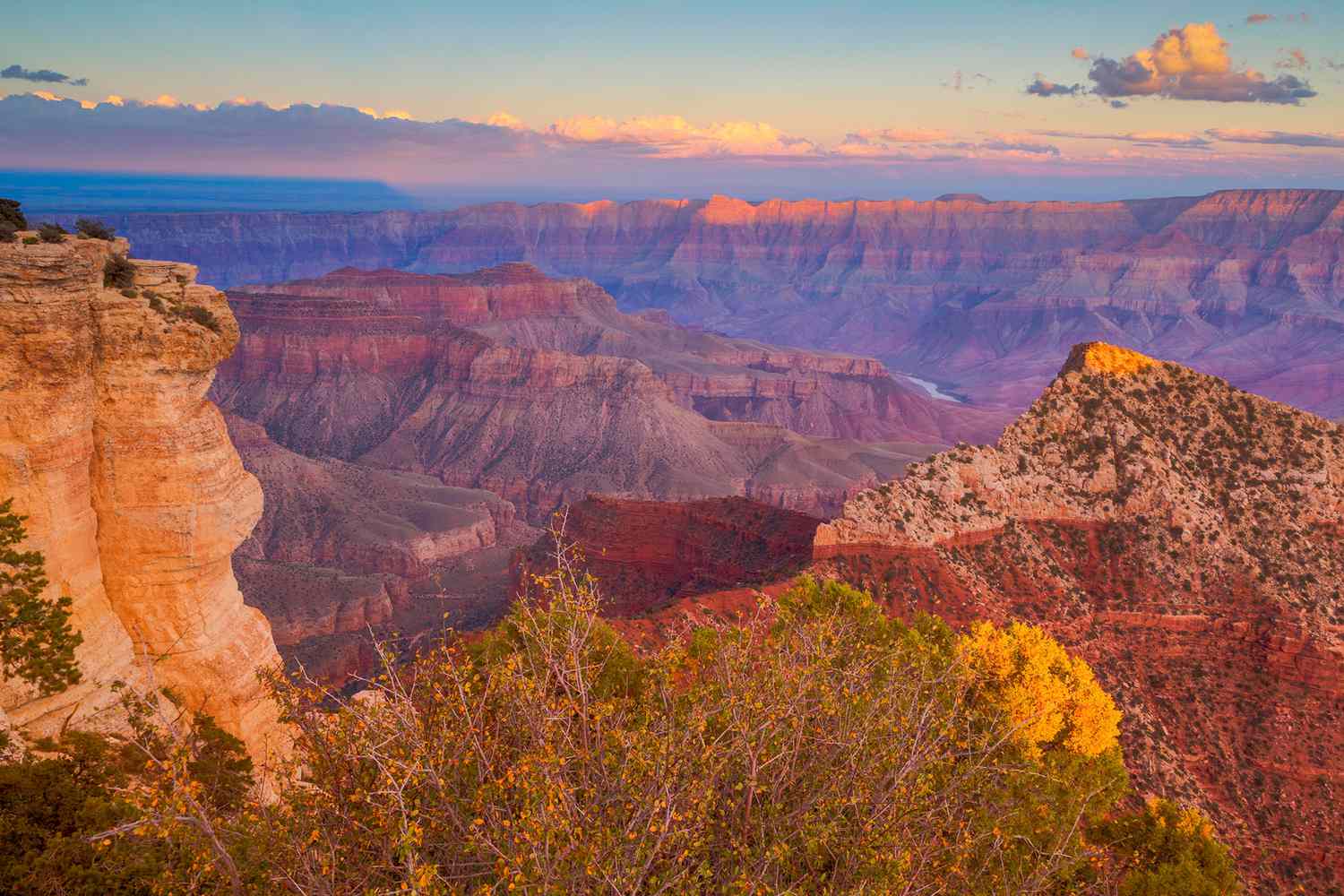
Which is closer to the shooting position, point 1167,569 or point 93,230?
point 93,230

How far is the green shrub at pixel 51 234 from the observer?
2224cm

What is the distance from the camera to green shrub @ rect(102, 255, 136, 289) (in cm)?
2261

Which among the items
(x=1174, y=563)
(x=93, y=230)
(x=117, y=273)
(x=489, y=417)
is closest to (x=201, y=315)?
(x=117, y=273)

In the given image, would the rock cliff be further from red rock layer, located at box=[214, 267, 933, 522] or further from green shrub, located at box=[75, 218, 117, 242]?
red rock layer, located at box=[214, 267, 933, 522]

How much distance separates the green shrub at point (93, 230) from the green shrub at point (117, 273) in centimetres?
280

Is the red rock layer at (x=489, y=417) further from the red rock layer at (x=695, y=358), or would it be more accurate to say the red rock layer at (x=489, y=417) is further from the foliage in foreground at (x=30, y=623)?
the foliage in foreground at (x=30, y=623)

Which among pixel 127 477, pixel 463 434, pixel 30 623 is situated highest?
pixel 127 477

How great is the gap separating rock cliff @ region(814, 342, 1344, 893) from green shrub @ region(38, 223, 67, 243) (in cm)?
3055

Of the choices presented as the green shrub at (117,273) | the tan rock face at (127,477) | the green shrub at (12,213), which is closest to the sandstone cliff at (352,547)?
the tan rock face at (127,477)

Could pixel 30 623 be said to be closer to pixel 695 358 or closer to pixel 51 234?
pixel 51 234

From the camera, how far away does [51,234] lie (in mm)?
22875

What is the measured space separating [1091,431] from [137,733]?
4293 cm

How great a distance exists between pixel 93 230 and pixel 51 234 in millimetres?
2952

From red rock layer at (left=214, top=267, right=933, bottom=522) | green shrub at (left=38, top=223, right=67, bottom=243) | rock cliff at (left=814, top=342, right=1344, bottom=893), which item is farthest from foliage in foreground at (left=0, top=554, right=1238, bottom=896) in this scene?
red rock layer at (left=214, top=267, right=933, bottom=522)
